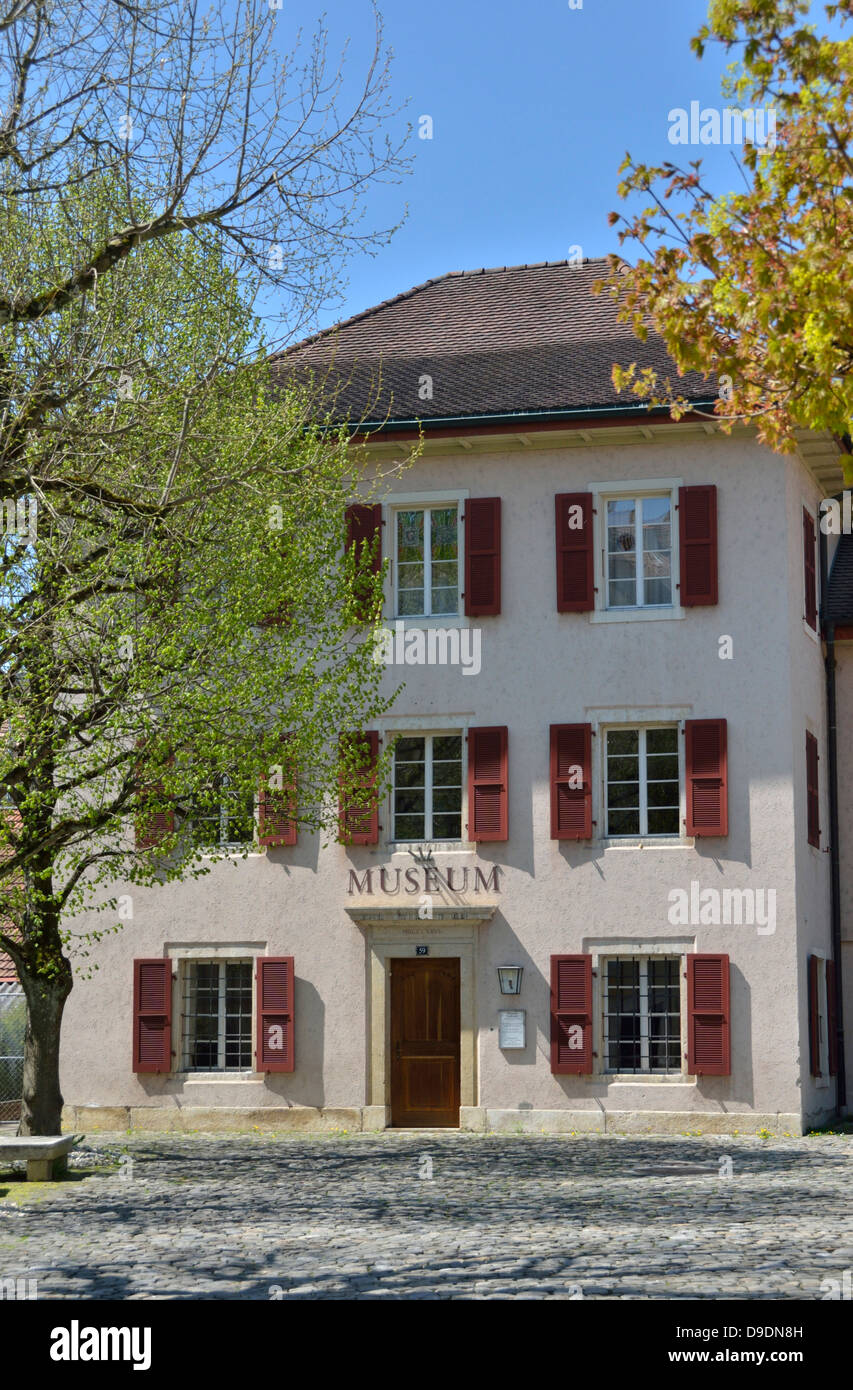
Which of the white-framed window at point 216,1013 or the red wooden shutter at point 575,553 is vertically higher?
the red wooden shutter at point 575,553

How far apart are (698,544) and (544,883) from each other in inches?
172

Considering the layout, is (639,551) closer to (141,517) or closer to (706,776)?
(706,776)

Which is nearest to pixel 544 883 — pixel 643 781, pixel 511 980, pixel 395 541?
pixel 511 980

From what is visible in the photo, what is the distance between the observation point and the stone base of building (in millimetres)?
19469

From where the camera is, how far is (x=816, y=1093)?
20.5 meters

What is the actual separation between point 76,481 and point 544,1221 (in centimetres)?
A: 590

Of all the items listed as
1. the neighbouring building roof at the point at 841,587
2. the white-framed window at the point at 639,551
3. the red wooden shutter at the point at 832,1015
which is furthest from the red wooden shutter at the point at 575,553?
the red wooden shutter at the point at 832,1015

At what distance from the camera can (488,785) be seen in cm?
2064

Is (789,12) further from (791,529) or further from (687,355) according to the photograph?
(791,529)

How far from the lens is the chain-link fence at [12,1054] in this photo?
2250 cm

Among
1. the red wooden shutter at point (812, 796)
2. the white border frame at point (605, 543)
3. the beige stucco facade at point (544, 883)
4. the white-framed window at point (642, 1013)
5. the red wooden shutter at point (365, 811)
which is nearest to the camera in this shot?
the red wooden shutter at point (365, 811)

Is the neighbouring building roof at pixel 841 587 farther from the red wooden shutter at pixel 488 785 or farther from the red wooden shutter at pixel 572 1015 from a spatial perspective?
the red wooden shutter at pixel 572 1015

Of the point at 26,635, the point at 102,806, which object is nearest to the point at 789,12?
the point at 26,635

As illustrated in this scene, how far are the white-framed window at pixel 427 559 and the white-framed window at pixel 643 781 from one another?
2.66m
